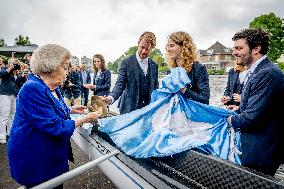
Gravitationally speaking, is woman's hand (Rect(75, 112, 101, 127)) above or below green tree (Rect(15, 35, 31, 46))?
below

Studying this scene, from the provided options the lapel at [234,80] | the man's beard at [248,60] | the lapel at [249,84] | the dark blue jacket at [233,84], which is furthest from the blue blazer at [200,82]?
the lapel at [234,80]

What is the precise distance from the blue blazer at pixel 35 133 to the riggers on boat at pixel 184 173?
3.06 feet

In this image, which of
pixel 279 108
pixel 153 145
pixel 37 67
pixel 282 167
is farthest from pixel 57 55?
pixel 282 167

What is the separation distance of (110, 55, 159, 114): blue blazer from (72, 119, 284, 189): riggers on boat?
1.28 metres

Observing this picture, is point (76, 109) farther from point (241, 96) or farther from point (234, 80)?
point (234, 80)

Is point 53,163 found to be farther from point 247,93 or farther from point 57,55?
point 247,93

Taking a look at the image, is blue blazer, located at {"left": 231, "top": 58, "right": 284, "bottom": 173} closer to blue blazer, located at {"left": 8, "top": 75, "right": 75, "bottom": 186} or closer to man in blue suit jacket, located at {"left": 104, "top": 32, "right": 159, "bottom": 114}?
blue blazer, located at {"left": 8, "top": 75, "right": 75, "bottom": 186}

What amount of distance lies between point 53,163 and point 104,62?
5.59 m

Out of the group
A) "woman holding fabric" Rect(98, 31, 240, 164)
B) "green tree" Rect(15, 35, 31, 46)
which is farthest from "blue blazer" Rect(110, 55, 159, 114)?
"green tree" Rect(15, 35, 31, 46)

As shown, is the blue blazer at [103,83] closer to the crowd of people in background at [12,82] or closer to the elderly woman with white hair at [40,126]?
the crowd of people in background at [12,82]

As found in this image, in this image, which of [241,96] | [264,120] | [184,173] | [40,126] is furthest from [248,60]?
[40,126]

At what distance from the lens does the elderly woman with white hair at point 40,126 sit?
2.05m

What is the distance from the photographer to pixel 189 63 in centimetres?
344

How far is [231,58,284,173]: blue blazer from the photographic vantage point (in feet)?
7.35
